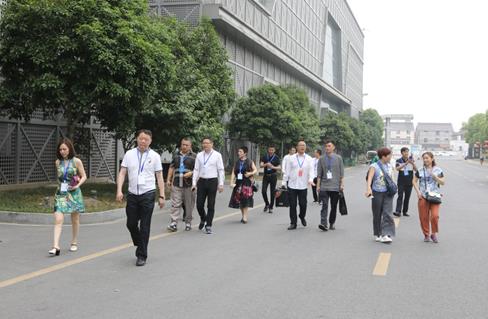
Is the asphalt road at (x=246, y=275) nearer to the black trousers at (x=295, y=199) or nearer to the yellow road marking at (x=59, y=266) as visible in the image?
the yellow road marking at (x=59, y=266)

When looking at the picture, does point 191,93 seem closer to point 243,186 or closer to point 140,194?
point 243,186

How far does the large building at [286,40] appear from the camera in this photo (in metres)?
30.0

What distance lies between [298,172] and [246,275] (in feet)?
14.5

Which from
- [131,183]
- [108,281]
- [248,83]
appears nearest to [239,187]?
[131,183]

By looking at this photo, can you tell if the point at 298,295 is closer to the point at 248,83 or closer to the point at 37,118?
the point at 37,118

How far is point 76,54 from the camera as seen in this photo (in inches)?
487

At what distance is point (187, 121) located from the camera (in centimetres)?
1617

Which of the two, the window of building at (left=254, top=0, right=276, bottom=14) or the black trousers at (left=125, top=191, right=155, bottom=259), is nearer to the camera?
the black trousers at (left=125, top=191, right=155, bottom=259)

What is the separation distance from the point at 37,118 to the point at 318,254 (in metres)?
12.8

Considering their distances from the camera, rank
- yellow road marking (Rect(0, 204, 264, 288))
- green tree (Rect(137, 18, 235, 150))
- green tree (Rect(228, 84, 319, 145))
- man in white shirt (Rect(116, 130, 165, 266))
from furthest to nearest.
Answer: green tree (Rect(228, 84, 319, 145)) < green tree (Rect(137, 18, 235, 150)) < man in white shirt (Rect(116, 130, 165, 266)) < yellow road marking (Rect(0, 204, 264, 288))

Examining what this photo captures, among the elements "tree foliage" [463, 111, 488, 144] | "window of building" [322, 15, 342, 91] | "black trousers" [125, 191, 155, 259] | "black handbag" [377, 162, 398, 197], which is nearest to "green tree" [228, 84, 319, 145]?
"black handbag" [377, 162, 398, 197]

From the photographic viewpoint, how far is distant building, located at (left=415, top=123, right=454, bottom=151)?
190875 mm

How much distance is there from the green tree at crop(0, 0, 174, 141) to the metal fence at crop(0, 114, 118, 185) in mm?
3554

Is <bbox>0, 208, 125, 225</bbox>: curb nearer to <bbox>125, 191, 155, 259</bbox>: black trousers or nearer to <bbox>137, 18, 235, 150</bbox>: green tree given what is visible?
<bbox>125, 191, 155, 259</bbox>: black trousers
